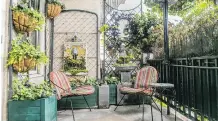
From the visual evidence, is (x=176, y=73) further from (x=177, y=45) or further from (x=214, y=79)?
(x=214, y=79)

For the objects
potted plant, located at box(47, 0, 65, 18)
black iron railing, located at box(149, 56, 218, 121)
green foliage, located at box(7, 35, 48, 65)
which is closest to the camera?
black iron railing, located at box(149, 56, 218, 121)

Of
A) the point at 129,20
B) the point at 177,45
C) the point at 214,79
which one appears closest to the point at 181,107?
the point at 177,45

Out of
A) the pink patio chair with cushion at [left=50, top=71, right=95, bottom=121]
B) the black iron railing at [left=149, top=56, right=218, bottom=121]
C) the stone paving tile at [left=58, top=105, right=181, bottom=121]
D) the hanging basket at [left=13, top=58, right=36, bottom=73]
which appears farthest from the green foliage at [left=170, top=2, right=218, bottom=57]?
the hanging basket at [left=13, top=58, right=36, bottom=73]

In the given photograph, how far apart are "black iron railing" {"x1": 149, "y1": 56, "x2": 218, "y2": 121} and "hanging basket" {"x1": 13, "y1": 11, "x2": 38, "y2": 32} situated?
2338mm

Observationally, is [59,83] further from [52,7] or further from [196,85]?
[196,85]

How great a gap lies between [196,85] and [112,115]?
181cm

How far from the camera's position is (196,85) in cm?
303

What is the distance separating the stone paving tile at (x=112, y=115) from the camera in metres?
3.91

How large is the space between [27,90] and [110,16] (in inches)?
153

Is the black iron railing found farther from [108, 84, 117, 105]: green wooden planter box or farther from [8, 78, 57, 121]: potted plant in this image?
[8, 78, 57, 121]: potted plant

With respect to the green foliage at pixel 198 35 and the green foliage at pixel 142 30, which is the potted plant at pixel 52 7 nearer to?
the green foliage at pixel 142 30

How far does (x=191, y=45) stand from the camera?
328 cm

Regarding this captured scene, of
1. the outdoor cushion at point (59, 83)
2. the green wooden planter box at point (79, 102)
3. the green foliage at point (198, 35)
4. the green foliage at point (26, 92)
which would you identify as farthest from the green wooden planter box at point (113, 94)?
the green foliage at point (26, 92)

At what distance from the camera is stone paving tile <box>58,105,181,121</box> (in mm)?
3908
